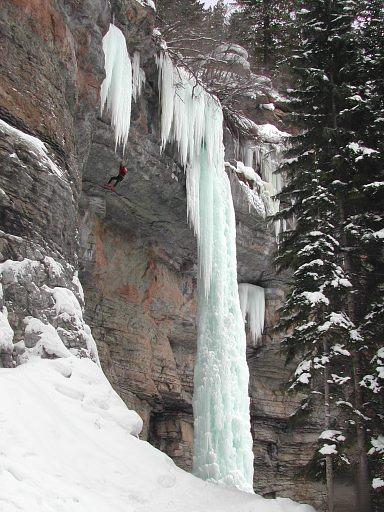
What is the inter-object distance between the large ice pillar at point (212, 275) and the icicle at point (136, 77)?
22.7 inches

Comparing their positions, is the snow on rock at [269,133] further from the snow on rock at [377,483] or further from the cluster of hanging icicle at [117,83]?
the snow on rock at [377,483]

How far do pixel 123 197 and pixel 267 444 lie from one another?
32.7 feet

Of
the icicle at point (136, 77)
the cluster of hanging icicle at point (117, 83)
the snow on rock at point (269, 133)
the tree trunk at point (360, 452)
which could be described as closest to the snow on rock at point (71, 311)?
the tree trunk at point (360, 452)

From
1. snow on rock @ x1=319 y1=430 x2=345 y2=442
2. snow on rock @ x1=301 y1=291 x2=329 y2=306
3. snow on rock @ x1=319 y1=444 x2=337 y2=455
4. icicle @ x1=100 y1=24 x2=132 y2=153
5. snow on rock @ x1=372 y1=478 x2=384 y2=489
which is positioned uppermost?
icicle @ x1=100 y1=24 x2=132 y2=153

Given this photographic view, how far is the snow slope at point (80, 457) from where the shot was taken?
4.89 m

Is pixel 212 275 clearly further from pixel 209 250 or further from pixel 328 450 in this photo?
pixel 328 450

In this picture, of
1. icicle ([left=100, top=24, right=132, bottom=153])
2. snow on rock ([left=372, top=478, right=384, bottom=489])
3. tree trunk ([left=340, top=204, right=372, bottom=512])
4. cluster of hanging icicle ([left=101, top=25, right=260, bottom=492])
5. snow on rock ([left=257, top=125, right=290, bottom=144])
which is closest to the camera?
snow on rock ([left=372, top=478, right=384, bottom=489])

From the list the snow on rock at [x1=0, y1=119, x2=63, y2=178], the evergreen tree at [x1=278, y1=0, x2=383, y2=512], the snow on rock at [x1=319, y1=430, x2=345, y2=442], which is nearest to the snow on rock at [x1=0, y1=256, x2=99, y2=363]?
the snow on rock at [x1=0, y1=119, x2=63, y2=178]

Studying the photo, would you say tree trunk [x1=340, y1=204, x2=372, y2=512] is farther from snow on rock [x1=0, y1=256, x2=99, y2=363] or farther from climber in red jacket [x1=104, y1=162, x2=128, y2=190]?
climber in red jacket [x1=104, y1=162, x2=128, y2=190]

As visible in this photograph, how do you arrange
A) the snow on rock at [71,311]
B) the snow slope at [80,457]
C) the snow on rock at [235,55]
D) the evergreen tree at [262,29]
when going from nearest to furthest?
the snow slope at [80,457] < the snow on rock at [71,311] < the snow on rock at [235,55] < the evergreen tree at [262,29]

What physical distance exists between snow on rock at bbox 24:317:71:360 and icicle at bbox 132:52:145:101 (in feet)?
26.1

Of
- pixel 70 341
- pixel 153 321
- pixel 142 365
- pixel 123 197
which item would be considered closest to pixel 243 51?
pixel 123 197

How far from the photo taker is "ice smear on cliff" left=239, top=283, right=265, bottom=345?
1881cm

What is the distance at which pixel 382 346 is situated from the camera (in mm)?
7484
